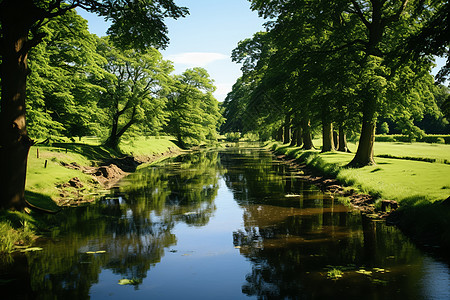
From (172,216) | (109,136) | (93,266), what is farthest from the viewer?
(109,136)

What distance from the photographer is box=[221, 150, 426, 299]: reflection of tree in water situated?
6801 millimetres

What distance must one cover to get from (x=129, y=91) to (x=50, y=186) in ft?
74.9

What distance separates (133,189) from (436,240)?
15.1 meters

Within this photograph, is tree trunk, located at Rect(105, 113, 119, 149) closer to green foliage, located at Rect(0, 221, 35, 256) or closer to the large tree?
the large tree

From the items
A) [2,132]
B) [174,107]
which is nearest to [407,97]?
[2,132]

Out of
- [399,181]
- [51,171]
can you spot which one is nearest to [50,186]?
[51,171]

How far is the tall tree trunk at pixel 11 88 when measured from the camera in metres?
10.4

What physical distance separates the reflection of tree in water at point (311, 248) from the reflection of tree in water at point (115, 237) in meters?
2.44

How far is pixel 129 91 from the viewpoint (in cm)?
3712

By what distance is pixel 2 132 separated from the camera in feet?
33.9

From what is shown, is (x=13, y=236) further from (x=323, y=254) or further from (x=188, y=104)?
(x=188, y=104)

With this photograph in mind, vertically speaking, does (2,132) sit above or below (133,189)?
above

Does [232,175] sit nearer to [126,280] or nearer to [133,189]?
[133,189]

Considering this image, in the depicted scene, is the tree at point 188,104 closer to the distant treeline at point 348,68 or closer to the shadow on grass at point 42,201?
the distant treeline at point 348,68
